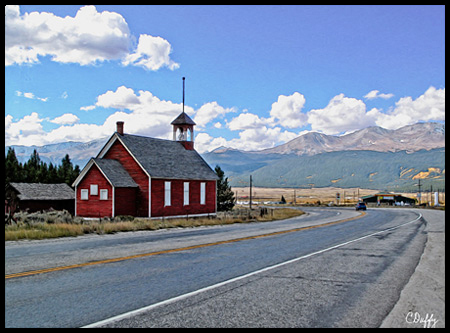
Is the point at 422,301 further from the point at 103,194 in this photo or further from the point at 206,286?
the point at 103,194

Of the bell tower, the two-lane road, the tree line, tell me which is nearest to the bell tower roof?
the bell tower

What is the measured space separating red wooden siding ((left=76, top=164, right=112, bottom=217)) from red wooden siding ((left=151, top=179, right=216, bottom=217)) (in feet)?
11.4

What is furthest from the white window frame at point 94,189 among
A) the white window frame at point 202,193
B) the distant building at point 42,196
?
the white window frame at point 202,193

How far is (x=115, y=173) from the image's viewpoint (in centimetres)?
3434

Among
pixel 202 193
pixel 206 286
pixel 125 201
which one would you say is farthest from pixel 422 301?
pixel 202 193

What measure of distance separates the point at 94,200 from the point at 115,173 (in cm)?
274

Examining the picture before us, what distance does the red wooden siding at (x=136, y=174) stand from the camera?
114 feet

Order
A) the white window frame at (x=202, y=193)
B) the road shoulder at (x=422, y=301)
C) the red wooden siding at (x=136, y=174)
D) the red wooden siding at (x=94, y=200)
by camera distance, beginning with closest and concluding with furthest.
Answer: the road shoulder at (x=422, y=301) → the red wooden siding at (x=94, y=200) → the red wooden siding at (x=136, y=174) → the white window frame at (x=202, y=193)

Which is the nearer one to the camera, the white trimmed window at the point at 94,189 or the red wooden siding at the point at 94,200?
the red wooden siding at the point at 94,200

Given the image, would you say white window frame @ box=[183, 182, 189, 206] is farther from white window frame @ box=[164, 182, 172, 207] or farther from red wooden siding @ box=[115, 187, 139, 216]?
red wooden siding @ box=[115, 187, 139, 216]

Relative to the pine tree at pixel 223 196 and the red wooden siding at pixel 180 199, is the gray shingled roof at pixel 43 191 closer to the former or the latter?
the red wooden siding at pixel 180 199

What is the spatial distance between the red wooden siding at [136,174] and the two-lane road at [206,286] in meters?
19.6

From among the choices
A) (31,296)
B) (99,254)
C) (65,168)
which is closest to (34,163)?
(65,168)

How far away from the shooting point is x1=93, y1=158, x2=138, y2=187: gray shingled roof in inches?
1321
